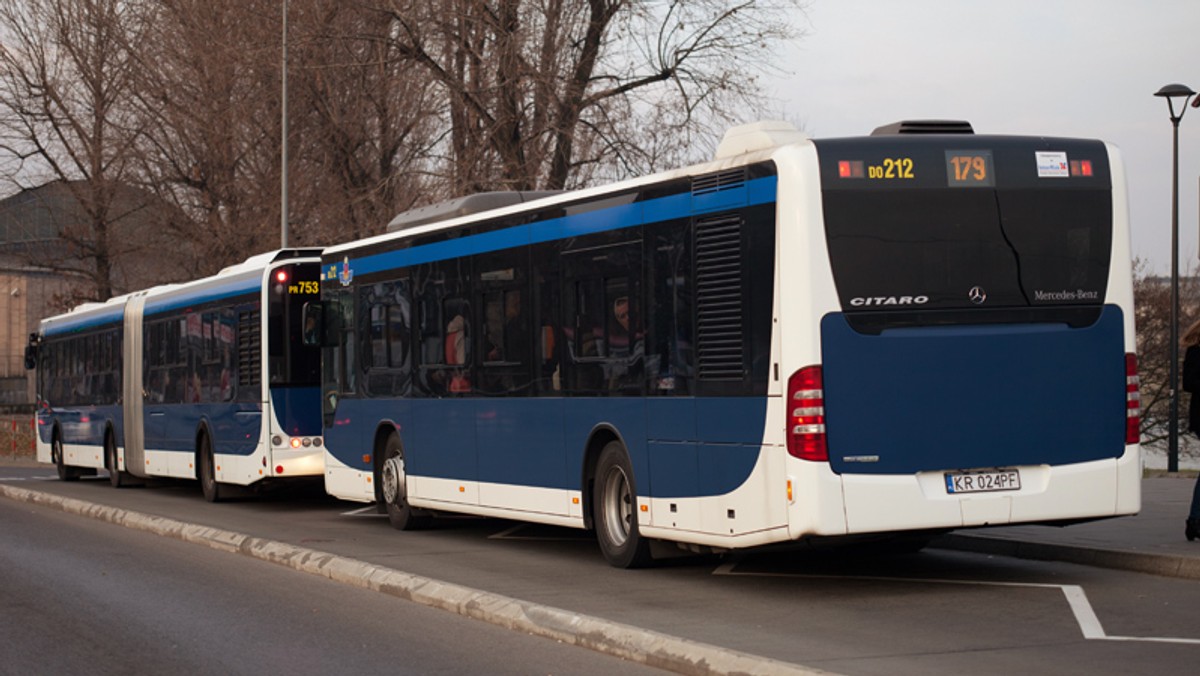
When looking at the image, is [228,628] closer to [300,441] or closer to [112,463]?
[300,441]

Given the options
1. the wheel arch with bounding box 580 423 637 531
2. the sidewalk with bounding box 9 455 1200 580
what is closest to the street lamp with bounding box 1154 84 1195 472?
the sidewalk with bounding box 9 455 1200 580

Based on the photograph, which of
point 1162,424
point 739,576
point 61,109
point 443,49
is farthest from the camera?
point 1162,424

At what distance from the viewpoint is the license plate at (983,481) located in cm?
1117

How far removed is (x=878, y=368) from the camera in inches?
436

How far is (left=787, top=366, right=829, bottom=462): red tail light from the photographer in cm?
1087

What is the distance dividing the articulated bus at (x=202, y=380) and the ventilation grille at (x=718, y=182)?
10485mm

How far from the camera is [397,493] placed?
704 inches

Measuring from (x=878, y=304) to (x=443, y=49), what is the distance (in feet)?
71.9

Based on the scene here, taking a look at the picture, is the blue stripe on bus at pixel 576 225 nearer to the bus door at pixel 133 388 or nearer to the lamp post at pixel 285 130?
the bus door at pixel 133 388

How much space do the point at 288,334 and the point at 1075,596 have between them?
501 inches

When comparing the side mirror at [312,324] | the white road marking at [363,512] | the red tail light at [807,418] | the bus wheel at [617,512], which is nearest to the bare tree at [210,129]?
the white road marking at [363,512]

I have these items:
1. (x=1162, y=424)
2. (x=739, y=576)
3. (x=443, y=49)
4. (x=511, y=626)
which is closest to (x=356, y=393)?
(x=739, y=576)

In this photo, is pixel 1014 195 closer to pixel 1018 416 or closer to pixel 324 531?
pixel 1018 416

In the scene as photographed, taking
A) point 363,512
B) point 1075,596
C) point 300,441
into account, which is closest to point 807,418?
point 1075,596
